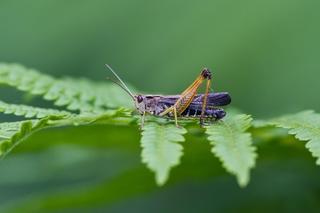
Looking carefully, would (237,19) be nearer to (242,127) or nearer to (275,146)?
(275,146)

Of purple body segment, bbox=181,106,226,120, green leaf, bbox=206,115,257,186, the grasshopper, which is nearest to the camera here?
green leaf, bbox=206,115,257,186

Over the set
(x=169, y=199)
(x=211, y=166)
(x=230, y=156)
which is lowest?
(x=169, y=199)

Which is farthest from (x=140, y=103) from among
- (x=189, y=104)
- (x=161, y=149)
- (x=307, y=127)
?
(x=161, y=149)

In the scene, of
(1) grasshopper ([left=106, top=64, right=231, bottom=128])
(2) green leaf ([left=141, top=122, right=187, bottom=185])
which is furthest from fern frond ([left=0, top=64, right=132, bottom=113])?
(2) green leaf ([left=141, top=122, right=187, bottom=185])

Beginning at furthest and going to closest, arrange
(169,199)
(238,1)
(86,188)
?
(238,1) → (169,199) → (86,188)

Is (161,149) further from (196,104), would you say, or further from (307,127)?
(196,104)

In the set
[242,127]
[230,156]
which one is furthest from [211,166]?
[230,156]

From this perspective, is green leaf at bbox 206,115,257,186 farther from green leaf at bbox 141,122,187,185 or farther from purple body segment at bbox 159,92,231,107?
purple body segment at bbox 159,92,231,107
